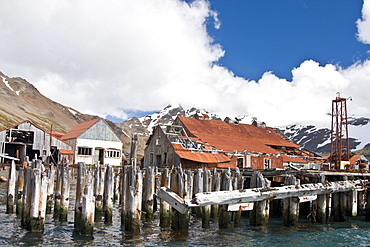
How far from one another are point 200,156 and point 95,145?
81.5ft

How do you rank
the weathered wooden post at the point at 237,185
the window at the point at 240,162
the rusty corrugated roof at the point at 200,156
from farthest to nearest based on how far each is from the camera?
the window at the point at 240,162 → the rusty corrugated roof at the point at 200,156 → the weathered wooden post at the point at 237,185

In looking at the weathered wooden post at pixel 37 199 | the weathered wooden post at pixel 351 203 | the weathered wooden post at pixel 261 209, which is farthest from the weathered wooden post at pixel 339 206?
the weathered wooden post at pixel 37 199

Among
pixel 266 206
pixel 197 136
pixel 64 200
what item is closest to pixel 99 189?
pixel 64 200

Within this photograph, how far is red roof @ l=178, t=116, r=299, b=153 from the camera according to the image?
1854 inches

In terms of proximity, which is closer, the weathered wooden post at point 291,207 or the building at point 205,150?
the weathered wooden post at point 291,207

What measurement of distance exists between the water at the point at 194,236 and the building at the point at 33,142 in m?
34.0

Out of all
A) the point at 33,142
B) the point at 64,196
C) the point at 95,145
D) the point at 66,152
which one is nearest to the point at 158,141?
the point at 66,152

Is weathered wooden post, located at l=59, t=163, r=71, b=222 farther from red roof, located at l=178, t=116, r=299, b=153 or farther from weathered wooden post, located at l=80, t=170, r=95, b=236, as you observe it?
red roof, located at l=178, t=116, r=299, b=153

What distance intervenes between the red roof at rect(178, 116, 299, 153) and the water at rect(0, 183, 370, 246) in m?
25.0

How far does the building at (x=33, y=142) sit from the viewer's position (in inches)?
2000

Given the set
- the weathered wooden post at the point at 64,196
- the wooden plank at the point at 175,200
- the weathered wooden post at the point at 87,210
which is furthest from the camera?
the weathered wooden post at the point at 64,196

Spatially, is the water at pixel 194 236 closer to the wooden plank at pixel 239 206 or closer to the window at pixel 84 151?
the wooden plank at pixel 239 206

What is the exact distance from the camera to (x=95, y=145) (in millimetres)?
58750

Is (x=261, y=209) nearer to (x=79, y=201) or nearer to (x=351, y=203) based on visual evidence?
(x=351, y=203)
